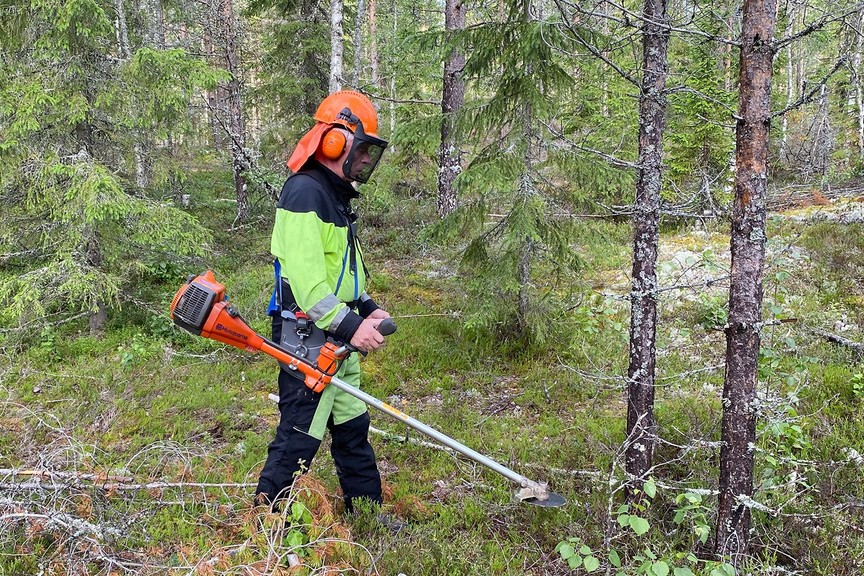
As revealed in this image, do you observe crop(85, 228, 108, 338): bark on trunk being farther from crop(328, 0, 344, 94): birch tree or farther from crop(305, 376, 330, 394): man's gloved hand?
crop(305, 376, 330, 394): man's gloved hand

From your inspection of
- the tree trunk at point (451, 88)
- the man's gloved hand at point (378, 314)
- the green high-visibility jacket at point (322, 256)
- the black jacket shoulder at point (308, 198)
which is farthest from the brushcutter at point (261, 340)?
the tree trunk at point (451, 88)

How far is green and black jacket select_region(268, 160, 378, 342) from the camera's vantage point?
11.3 feet

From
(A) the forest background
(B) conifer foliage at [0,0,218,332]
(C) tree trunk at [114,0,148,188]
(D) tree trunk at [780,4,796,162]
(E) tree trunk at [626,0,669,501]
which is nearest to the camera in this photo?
(D) tree trunk at [780,4,796,162]

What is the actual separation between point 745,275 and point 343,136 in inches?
103

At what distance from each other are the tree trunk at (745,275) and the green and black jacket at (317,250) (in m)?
2.31

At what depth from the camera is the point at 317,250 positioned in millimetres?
3461

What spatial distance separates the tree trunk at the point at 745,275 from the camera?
10.1 ft

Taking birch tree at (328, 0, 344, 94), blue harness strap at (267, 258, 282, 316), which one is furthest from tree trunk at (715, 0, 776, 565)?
birch tree at (328, 0, 344, 94)

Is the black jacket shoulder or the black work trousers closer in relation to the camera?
the black jacket shoulder

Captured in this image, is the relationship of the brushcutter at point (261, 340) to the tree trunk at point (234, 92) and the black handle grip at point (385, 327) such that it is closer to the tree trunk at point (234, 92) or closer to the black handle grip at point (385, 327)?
the black handle grip at point (385, 327)

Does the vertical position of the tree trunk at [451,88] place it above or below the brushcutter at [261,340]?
above

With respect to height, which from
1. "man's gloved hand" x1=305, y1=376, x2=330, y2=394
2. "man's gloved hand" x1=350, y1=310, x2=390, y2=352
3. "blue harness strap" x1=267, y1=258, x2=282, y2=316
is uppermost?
"blue harness strap" x1=267, y1=258, x2=282, y2=316

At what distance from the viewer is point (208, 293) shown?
3.52 meters

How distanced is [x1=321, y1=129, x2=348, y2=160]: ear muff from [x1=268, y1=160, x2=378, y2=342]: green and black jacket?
5.3 inches
